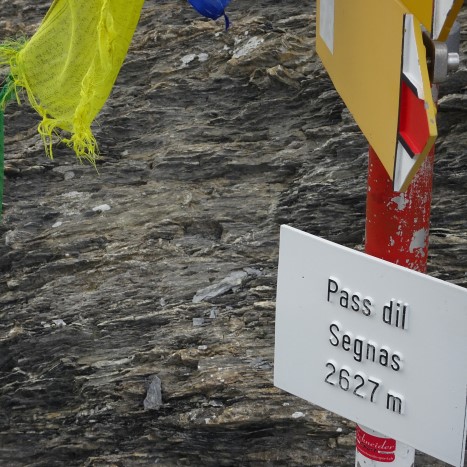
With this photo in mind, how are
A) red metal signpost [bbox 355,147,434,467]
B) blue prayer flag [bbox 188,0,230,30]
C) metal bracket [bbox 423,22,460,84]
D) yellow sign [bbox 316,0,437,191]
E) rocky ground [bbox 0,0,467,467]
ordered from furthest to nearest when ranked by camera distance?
rocky ground [bbox 0,0,467,467] < blue prayer flag [bbox 188,0,230,30] < red metal signpost [bbox 355,147,434,467] < metal bracket [bbox 423,22,460,84] < yellow sign [bbox 316,0,437,191]

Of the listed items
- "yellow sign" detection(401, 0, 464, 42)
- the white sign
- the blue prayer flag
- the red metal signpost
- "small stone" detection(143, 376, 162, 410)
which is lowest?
"small stone" detection(143, 376, 162, 410)

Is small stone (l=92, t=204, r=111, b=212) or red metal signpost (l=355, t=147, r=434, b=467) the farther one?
small stone (l=92, t=204, r=111, b=212)

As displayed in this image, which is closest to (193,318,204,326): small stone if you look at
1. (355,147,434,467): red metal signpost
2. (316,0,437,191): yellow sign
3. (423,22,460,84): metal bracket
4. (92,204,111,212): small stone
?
(92,204,111,212): small stone

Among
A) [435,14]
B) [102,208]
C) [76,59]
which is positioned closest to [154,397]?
[102,208]

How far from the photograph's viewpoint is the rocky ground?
145 inches

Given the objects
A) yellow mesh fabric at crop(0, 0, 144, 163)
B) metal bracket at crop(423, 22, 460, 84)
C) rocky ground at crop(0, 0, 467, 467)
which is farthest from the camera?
rocky ground at crop(0, 0, 467, 467)

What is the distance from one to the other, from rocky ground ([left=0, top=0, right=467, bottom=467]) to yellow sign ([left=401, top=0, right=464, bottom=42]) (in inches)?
83.2

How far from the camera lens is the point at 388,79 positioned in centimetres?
177

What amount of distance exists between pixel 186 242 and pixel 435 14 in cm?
264

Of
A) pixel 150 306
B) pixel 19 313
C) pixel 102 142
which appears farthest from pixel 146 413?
pixel 102 142

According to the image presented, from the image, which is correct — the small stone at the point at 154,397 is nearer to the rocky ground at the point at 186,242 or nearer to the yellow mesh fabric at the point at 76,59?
the rocky ground at the point at 186,242

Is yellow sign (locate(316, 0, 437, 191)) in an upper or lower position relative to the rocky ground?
upper

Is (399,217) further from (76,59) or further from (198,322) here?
(198,322)

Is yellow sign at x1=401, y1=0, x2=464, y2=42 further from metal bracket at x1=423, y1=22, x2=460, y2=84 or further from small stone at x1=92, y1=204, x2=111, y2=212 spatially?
small stone at x1=92, y1=204, x2=111, y2=212
